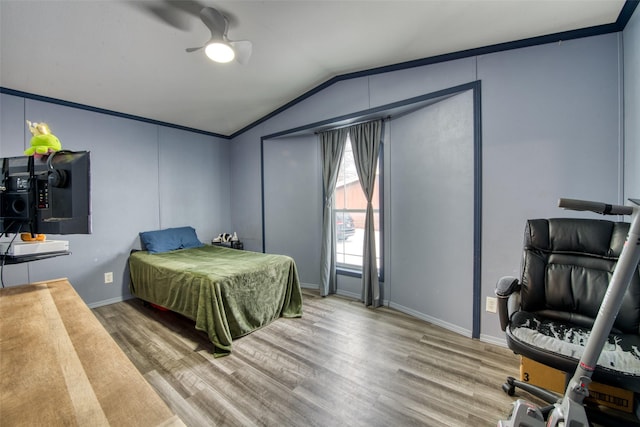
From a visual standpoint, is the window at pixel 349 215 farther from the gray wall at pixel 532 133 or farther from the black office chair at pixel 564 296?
the black office chair at pixel 564 296

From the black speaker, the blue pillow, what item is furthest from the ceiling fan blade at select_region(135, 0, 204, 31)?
the blue pillow

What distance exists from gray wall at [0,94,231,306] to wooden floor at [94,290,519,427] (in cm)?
84

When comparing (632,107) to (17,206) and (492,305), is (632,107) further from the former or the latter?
(17,206)

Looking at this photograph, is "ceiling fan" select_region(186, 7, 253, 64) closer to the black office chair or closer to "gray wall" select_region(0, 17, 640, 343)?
"gray wall" select_region(0, 17, 640, 343)

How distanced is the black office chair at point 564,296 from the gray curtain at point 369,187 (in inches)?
61.5

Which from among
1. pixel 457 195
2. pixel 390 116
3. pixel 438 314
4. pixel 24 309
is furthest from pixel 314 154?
pixel 24 309

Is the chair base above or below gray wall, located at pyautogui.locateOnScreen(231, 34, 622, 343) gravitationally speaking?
below

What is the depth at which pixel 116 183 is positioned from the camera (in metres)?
3.32

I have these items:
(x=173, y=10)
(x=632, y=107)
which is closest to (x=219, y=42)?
(x=173, y=10)

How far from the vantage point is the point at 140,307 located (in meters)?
3.19

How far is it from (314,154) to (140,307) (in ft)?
9.84

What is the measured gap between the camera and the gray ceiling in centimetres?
184

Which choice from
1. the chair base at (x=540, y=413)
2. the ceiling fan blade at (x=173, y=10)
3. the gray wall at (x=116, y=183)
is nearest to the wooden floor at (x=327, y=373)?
the chair base at (x=540, y=413)

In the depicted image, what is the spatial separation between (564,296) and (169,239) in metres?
4.18
